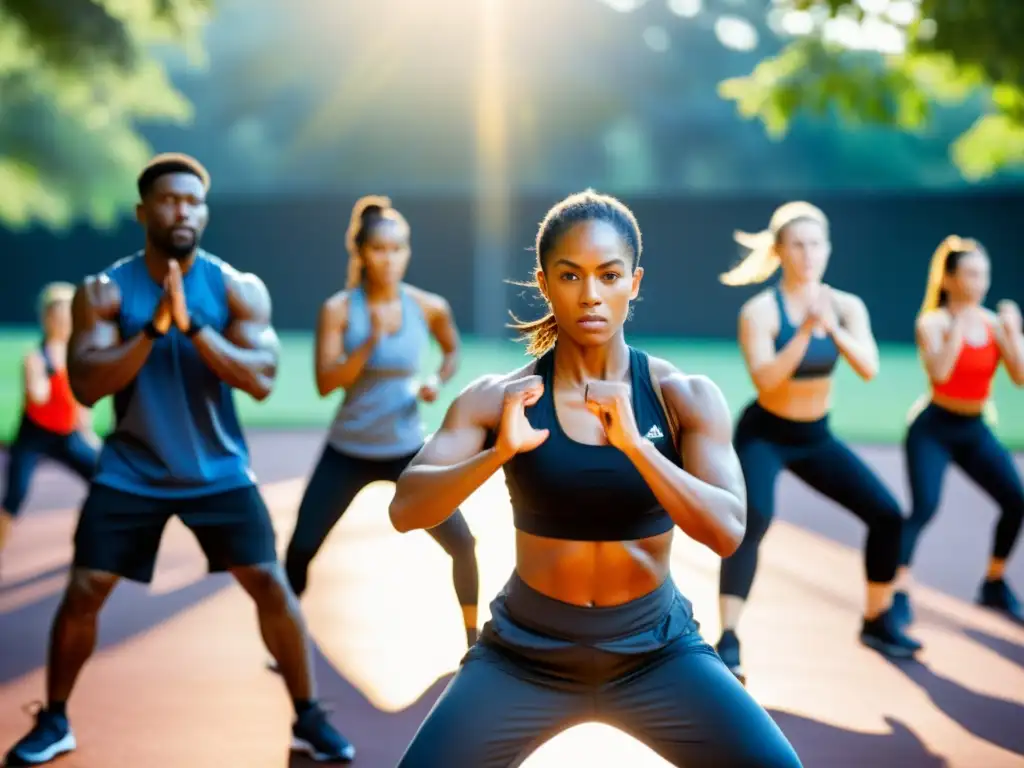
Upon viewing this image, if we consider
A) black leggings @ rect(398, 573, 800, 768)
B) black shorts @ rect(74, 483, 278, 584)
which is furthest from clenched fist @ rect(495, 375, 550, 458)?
black shorts @ rect(74, 483, 278, 584)

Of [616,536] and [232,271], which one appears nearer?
[616,536]

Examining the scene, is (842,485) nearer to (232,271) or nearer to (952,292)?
(952,292)

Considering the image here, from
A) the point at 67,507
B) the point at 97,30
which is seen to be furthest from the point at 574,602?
the point at 97,30

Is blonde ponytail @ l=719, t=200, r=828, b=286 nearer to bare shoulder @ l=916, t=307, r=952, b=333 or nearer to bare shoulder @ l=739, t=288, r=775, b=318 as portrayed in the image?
bare shoulder @ l=739, t=288, r=775, b=318

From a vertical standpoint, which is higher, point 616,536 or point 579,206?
point 579,206

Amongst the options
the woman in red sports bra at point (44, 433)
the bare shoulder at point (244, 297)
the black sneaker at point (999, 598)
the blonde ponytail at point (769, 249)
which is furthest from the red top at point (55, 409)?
the black sneaker at point (999, 598)

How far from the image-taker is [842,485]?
5.17 m

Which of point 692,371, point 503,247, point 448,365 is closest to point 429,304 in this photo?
point 448,365

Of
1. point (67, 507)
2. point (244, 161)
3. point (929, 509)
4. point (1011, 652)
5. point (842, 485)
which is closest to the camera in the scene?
point (842, 485)

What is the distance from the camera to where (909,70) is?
1286 cm

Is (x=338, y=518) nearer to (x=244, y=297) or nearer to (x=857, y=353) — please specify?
(x=244, y=297)

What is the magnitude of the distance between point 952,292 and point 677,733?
14.1 ft

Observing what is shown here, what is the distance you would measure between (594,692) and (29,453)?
5.40m

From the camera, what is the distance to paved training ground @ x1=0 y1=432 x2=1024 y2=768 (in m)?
4.42
